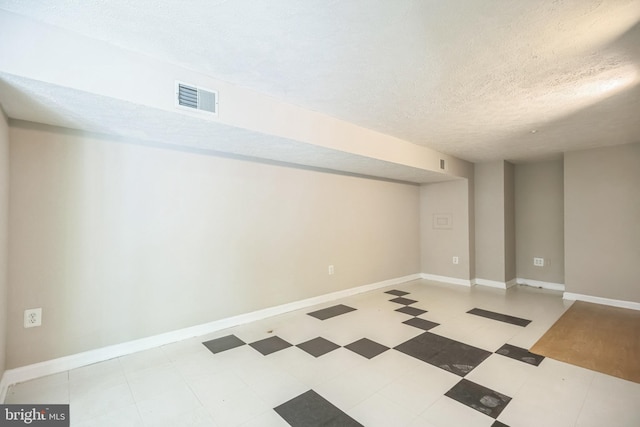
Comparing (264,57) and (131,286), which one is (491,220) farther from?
(131,286)

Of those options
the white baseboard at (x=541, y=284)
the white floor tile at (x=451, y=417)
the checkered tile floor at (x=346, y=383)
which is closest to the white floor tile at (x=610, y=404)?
the checkered tile floor at (x=346, y=383)

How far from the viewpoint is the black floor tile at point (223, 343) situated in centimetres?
258

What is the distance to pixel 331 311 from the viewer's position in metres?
3.59

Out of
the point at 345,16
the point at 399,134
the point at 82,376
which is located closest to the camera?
the point at 345,16

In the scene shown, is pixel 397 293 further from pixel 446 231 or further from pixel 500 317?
pixel 446 231

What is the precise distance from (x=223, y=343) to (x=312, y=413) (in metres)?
1.30

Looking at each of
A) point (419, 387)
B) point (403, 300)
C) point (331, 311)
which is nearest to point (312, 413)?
point (419, 387)

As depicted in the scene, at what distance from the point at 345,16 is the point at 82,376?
2.98 meters

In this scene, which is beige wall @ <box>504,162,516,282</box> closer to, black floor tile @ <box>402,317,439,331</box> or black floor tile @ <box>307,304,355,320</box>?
black floor tile @ <box>402,317,439,331</box>

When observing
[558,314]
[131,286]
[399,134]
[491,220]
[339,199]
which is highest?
[399,134]

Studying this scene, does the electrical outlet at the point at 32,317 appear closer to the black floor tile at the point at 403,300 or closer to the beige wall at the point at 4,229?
the beige wall at the point at 4,229

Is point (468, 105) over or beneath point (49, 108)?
over

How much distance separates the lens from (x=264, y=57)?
1.82m

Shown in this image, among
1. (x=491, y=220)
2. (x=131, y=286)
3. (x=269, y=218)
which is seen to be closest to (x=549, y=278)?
(x=491, y=220)
